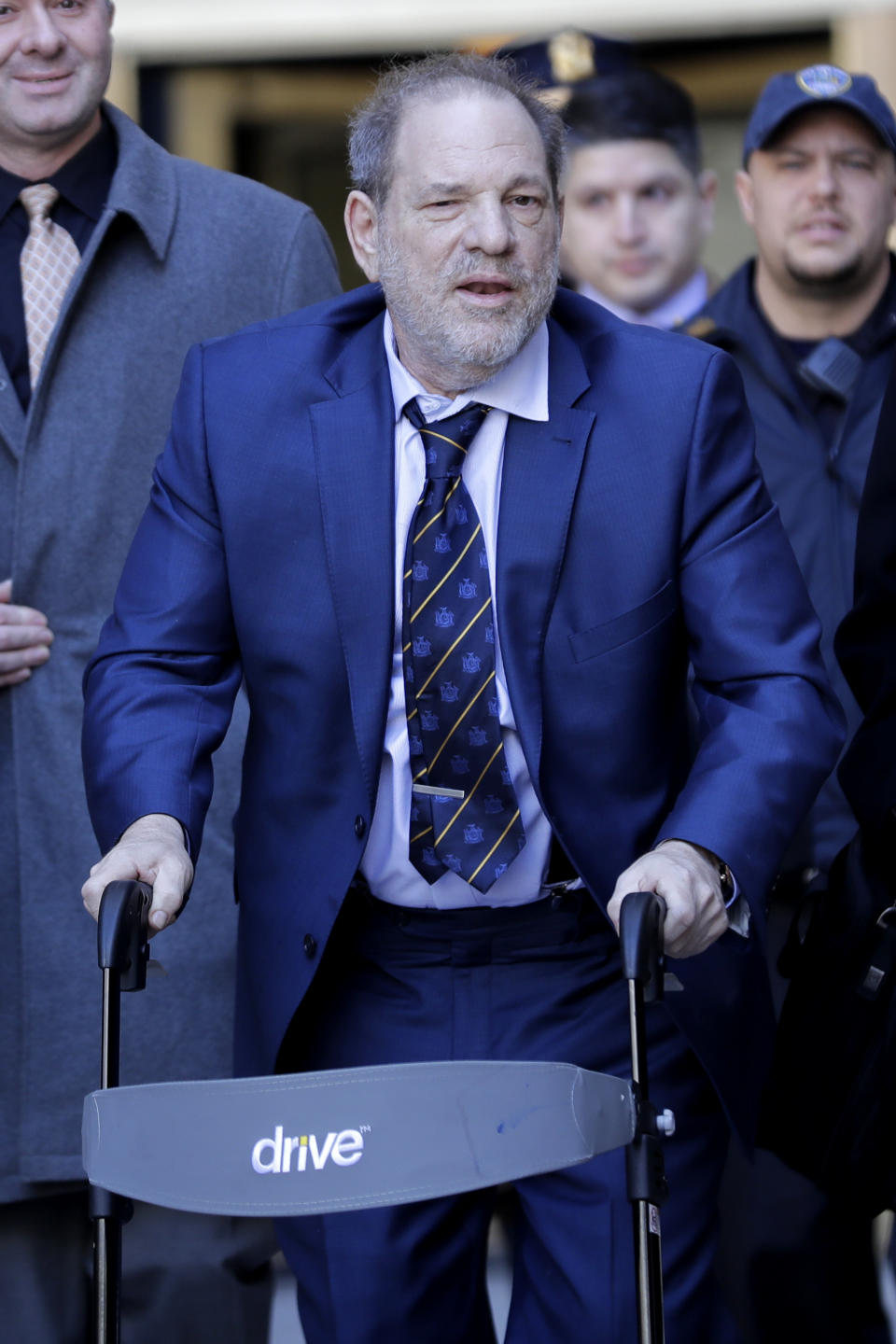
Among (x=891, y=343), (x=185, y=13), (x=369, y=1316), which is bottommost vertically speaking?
(x=369, y=1316)

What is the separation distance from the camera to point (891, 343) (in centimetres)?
400

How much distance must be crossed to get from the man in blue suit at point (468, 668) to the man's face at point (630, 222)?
2015mm

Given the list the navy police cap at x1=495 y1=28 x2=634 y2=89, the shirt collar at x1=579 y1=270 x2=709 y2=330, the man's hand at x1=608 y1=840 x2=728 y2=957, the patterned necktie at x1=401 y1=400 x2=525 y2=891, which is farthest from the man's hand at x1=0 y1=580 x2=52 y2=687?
the navy police cap at x1=495 y1=28 x2=634 y2=89

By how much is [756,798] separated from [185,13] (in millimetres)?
5732

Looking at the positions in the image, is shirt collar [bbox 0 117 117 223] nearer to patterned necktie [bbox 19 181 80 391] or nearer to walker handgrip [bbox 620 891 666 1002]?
patterned necktie [bbox 19 181 80 391]

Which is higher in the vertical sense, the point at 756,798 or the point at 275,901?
the point at 756,798

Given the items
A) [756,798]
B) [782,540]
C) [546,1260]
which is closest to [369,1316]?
[546,1260]

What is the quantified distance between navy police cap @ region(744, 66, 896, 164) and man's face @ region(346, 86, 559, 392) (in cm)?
152

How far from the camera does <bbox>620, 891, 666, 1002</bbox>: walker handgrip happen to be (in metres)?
2.25

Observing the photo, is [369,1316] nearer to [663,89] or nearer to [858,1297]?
[858,1297]

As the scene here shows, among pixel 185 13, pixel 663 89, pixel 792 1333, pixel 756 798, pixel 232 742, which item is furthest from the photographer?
pixel 185 13

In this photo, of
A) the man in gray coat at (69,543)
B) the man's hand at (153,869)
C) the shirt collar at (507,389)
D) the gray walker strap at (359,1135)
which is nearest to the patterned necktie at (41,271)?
the man in gray coat at (69,543)

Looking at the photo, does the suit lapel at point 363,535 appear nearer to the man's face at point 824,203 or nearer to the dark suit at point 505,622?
the dark suit at point 505,622

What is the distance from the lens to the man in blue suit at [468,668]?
278 cm
